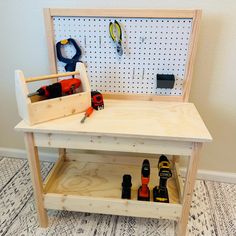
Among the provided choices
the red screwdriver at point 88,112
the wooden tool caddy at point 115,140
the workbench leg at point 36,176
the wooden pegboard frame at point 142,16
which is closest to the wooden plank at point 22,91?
the wooden tool caddy at point 115,140

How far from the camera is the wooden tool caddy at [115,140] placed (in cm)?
91

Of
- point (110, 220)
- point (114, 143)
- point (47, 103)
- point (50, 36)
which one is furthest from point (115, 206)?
point (50, 36)

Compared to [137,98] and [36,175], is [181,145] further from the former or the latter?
[36,175]

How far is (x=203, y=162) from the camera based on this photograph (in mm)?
1519

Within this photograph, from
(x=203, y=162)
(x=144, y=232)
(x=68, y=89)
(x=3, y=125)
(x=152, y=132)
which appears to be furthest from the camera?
(x=3, y=125)

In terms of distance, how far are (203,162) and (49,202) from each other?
1037 mm

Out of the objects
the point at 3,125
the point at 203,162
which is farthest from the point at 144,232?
the point at 3,125

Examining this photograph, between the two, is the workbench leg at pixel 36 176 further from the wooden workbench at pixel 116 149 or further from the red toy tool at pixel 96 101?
the red toy tool at pixel 96 101

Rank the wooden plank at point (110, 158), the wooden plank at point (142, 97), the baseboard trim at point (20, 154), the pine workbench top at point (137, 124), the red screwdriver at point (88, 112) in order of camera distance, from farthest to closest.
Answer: the baseboard trim at point (20, 154)
the wooden plank at point (110, 158)
the wooden plank at point (142, 97)
the red screwdriver at point (88, 112)
the pine workbench top at point (137, 124)

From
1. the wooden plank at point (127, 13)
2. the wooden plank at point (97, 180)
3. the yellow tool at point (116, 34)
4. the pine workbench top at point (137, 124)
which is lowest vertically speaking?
the wooden plank at point (97, 180)


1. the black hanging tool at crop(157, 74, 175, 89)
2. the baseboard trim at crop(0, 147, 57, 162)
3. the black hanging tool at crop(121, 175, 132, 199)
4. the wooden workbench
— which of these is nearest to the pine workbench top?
the wooden workbench

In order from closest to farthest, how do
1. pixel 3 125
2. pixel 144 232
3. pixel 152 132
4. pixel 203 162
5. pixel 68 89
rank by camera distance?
pixel 152 132 < pixel 68 89 < pixel 144 232 < pixel 203 162 < pixel 3 125

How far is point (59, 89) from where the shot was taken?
100cm

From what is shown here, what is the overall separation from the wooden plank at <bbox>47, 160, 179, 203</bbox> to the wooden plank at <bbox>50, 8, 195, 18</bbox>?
88 cm
